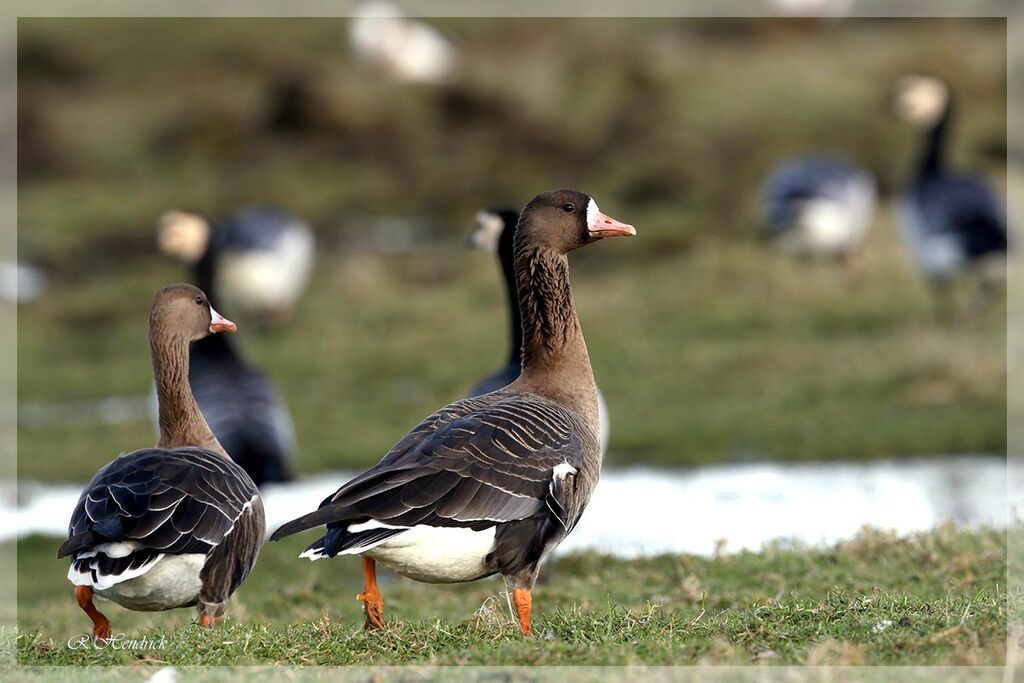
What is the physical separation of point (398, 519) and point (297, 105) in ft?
77.7

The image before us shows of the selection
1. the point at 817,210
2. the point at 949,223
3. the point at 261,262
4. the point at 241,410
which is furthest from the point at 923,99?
the point at 241,410

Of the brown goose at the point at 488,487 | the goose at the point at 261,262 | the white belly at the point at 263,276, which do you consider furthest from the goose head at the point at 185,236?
the brown goose at the point at 488,487

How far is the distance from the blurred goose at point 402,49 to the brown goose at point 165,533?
2206cm

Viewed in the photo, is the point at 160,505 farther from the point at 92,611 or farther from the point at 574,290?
the point at 574,290

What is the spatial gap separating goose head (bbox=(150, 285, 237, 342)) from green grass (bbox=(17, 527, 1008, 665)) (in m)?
1.58

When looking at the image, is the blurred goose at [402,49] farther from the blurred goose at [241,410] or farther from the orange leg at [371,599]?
the orange leg at [371,599]

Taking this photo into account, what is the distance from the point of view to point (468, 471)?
5871 mm

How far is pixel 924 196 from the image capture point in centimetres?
1661

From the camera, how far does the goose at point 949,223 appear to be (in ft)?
51.2

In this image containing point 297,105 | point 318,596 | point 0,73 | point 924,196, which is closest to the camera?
point 318,596

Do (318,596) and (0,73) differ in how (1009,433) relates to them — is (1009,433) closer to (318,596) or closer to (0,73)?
(318,596)

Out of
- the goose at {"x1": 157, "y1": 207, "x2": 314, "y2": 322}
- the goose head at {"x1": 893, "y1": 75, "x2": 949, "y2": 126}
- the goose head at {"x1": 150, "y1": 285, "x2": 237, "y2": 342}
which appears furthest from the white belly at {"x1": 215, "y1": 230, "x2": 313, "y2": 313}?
the goose head at {"x1": 150, "y1": 285, "x2": 237, "y2": 342}

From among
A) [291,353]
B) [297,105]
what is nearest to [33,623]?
[291,353]

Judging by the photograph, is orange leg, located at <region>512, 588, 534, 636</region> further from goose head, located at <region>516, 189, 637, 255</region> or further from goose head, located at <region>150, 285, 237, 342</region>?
goose head, located at <region>150, 285, 237, 342</region>
